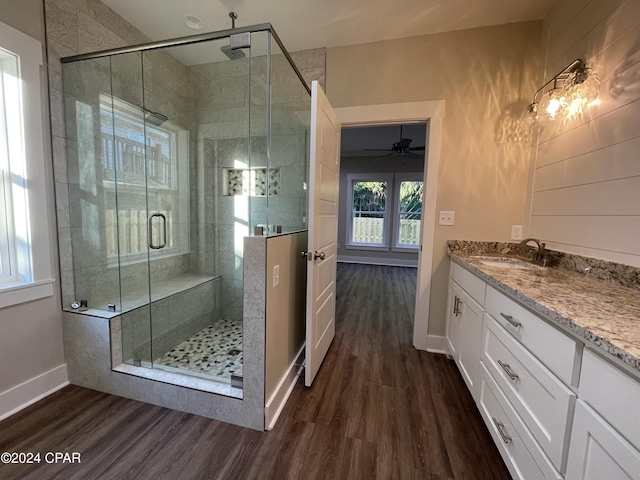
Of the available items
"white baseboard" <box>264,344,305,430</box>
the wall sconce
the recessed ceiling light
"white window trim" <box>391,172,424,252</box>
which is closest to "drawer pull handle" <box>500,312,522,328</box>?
"white baseboard" <box>264,344,305,430</box>

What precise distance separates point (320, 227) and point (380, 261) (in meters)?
5.08

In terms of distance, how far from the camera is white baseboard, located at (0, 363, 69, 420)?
1.52 m

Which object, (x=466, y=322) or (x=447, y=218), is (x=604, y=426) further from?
(x=447, y=218)

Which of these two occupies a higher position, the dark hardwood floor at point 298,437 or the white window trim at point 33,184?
the white window trim at point 33,184

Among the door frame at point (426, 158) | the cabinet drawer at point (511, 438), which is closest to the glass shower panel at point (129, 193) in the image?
the door frame at point (426, 158)

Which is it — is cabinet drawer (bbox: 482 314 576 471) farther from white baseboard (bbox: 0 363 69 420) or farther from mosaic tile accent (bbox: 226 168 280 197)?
white baseboard (bbox: 0 363 69 420)

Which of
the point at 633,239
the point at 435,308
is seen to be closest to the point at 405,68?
the point at 633,239

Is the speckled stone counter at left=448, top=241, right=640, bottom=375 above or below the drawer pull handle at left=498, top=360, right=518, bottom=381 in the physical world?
above

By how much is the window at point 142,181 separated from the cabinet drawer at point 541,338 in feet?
9.02

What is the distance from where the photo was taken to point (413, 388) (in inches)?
74.4

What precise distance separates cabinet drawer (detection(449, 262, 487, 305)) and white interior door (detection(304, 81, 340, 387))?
99 centimetres

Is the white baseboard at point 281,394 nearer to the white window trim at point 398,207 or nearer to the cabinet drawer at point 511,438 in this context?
the cabinet drawer at point 511,438

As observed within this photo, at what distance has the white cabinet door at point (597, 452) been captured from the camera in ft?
2.05

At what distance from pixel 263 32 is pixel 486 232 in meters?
2.20
